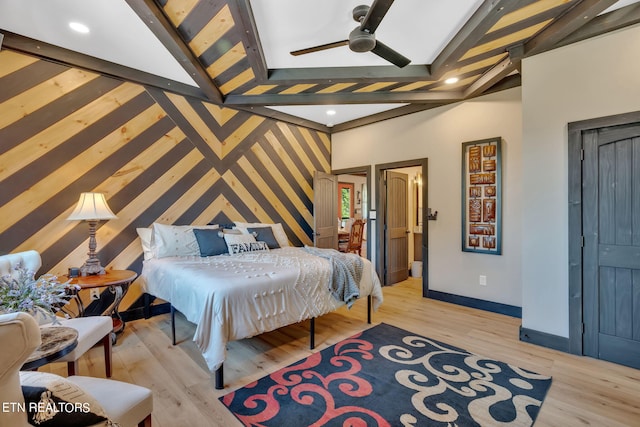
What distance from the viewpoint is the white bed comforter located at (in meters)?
2.13

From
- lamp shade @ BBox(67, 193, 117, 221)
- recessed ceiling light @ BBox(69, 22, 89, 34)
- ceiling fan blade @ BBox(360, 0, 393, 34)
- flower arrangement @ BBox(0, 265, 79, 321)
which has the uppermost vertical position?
recessed ceiling light @ BBox(69, 22, 89, 34)

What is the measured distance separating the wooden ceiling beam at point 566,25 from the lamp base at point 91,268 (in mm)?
4724

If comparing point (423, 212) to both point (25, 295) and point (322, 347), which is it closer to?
point (322, 347)

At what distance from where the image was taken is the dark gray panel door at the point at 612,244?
8.00 ft

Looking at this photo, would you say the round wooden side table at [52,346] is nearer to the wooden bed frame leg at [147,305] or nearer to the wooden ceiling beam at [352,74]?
the wooden bed frame leg at [147,305]

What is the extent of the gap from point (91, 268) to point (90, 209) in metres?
0.58

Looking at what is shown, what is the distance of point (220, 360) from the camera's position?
209cm

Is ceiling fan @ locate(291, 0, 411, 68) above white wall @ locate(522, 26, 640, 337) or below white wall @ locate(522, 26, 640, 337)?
above

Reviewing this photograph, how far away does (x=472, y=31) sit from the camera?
8.18 ft

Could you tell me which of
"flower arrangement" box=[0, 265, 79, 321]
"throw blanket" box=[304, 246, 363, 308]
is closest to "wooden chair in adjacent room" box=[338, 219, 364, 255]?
"throw blanket" box=[304, 246, 363, 308]

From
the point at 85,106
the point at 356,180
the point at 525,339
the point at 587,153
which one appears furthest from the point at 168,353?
the point at 356,180

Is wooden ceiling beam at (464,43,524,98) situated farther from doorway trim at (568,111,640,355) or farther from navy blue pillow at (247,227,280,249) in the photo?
navy blue pillow at (247,227,280,249)

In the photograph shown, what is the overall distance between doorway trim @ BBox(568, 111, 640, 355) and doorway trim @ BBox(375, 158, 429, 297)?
1888 mm

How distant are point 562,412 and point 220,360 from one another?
7.57 feet
